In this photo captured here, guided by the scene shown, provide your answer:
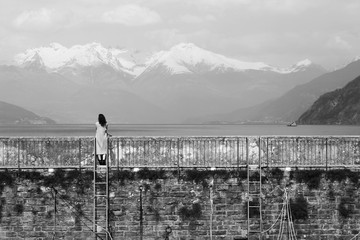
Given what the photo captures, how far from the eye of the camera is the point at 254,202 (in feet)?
85.7

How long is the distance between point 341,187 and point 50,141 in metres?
13.0

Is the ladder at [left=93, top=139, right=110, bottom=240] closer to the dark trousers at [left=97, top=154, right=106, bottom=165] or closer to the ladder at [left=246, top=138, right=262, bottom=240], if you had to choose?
the dark trousers at [left=97, top=154, right=106, bottom=165]

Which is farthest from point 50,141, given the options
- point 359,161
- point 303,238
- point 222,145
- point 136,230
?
point 359,161

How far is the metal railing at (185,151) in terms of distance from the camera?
27000mm

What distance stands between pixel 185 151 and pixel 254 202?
12.4ft

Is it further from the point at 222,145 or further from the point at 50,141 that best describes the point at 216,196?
the point at 50,141

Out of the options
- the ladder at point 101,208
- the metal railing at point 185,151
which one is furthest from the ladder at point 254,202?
the ladder at point 101,208

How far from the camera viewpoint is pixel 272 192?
86.2 ft

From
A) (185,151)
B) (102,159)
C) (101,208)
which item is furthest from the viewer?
(185,151)

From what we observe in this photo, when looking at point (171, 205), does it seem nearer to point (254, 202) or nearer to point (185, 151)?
point (185, 151)

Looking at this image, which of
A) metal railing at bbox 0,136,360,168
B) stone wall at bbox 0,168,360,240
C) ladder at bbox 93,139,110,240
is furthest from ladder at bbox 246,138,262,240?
ladder at bbox 93,139,110,240

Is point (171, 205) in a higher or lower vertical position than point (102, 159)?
lower

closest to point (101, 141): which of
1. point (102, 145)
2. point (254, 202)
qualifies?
point (102, 145)

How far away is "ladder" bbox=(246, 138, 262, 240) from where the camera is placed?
26.0m
